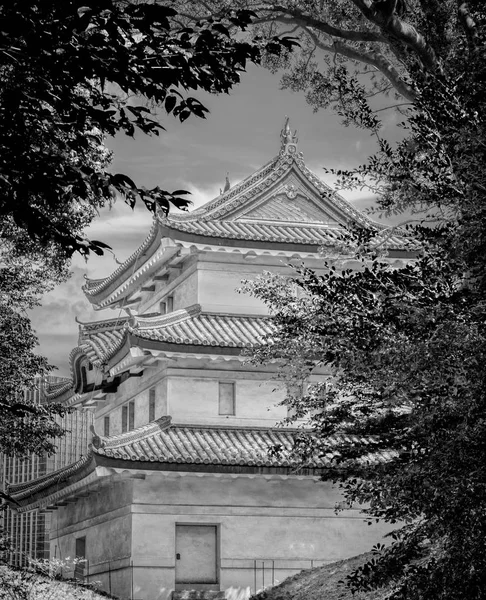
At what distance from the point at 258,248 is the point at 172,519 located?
8.37 meters

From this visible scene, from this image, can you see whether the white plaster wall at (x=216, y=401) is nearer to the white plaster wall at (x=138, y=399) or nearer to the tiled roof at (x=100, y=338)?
the white plaster wall at (x=138, y=399)

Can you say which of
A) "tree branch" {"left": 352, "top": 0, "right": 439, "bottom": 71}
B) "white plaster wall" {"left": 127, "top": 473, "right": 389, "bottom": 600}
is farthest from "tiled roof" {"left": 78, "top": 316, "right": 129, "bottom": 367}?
"tree branch" {"left": 352, "top": 0, "right": 439, "bottom": 71}

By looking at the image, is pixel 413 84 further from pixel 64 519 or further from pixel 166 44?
pixel 64 519

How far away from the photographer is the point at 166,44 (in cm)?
659

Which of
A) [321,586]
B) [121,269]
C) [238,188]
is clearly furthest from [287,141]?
[321,586]

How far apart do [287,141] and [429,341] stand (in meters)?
20.4

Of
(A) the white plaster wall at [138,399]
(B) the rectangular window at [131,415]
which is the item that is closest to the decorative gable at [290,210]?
(A) the white plaster wall at [138,399]

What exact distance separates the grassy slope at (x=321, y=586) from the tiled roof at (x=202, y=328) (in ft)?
22.6

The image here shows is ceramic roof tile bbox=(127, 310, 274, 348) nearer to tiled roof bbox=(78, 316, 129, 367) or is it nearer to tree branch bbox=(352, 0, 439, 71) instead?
tiled roof bbox=(78, 316, 129, 367)

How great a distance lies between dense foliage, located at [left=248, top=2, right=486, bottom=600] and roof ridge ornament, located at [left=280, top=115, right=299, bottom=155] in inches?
619

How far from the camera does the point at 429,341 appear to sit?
10055 mm

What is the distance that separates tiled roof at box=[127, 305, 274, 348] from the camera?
985 inches

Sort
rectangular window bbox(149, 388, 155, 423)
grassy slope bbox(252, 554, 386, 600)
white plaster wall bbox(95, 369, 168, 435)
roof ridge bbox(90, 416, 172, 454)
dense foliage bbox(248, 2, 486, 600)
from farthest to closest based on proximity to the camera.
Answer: rectangular window bbox(149, 388, 155, 423) < white plaster wall bbox(95, 369, 168, 435) < roof ridge bbox(90, 416, 172, 454) < grassy slope bbox(252, 554, 386, 600) < dense foliage bbox(248, 2, 486, 600)

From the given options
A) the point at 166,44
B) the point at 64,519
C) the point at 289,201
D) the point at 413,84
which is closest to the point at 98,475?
the point at 64,519
